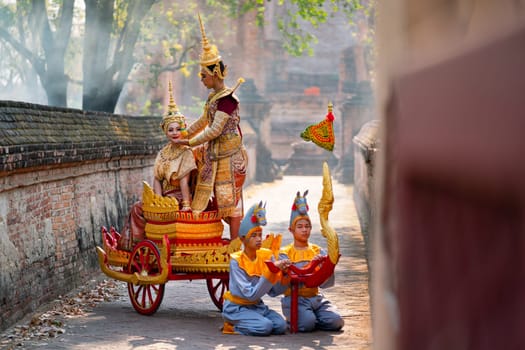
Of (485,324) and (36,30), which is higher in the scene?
(36,30)

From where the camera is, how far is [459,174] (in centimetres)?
50

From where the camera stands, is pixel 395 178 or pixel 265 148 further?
pixel 265 148

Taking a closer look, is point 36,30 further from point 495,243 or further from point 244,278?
point 495,243

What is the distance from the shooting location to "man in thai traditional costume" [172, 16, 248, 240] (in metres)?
8.18

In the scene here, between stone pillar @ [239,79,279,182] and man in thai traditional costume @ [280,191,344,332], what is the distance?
78.5ft

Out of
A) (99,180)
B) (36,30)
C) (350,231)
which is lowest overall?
(350,231)

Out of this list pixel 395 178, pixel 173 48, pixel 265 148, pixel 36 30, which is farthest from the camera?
pixel 265 148

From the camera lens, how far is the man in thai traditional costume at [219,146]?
8180 mm

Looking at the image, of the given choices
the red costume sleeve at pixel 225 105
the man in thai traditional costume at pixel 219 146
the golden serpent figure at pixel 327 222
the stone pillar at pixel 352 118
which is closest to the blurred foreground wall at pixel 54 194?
the man in thai traditional costume at pixel 219 146

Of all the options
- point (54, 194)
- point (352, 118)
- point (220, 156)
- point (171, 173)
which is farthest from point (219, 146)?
point (352, 118)

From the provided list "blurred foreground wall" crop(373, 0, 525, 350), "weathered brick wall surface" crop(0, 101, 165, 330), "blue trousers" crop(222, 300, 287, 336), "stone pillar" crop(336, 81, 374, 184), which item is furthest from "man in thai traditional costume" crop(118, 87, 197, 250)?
"stone pillar" crop(336, 81, 374, 184)

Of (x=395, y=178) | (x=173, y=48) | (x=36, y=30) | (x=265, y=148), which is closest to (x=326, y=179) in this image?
(x=395, y=178)

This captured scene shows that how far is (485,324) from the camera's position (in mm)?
474

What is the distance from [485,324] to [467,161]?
3.3 inches
